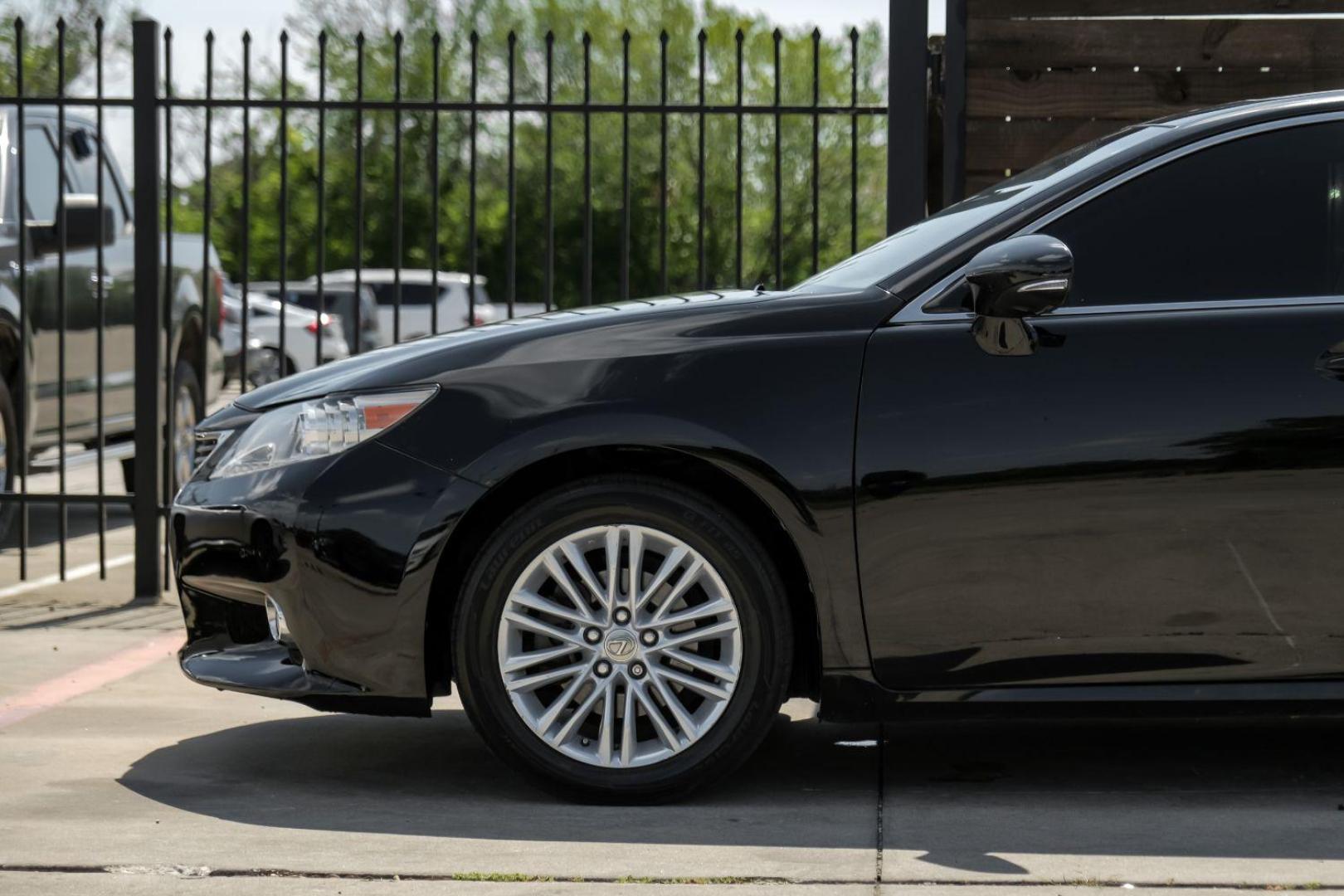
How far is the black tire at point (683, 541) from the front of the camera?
412 centimetres

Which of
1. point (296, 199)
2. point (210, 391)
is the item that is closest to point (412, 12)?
point (296, 199)

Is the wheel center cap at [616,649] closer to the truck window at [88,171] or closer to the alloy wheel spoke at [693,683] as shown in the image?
the alloy wheel spoke at [693,683]

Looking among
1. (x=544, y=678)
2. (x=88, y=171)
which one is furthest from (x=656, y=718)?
(x=88, y=171)

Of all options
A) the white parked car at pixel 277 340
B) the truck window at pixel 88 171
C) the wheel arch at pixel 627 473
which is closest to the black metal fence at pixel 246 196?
the truck window at pixel 88 171

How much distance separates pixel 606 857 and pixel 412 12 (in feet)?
156

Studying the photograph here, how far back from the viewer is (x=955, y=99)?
685 centimetres

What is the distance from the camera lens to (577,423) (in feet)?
13.5

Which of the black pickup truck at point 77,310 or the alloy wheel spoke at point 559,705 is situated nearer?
the alloy wheel spoke at point 559,705

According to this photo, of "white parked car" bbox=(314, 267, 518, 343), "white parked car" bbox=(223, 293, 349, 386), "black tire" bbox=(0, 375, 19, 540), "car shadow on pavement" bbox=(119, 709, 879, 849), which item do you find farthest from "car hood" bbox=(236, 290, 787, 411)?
"white parked car" bbox=(314, 267, 518, 343)

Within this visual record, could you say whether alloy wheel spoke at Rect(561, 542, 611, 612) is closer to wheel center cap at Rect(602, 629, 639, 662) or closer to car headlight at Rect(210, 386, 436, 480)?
wheel center cap at Rect(602, 629, 639, 662)

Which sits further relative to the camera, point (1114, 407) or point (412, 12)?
point (412, 12)

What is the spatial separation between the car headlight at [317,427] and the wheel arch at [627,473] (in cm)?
30

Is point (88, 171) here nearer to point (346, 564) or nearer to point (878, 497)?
point (346, 564)

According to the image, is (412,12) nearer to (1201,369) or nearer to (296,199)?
(296,199)
